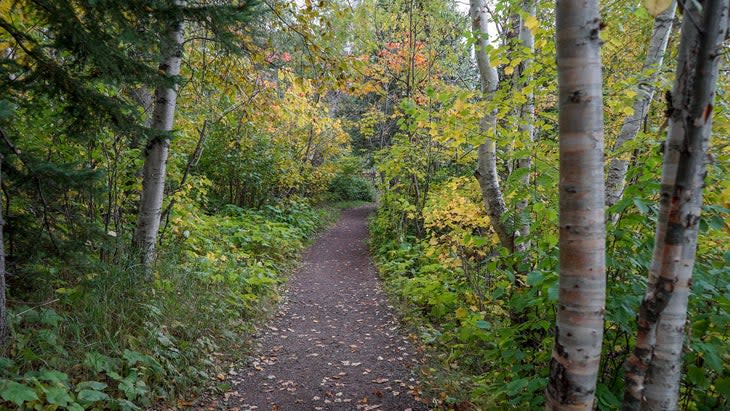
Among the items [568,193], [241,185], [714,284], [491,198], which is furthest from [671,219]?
[241,185]

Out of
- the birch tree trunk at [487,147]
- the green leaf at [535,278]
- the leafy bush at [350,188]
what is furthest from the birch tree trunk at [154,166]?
the leafy bush at [350,188]

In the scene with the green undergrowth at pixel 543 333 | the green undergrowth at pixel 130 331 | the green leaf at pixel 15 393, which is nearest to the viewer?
the green undergrowth at pixel 543 333

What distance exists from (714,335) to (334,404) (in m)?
3.31

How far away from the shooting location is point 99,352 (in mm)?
3576

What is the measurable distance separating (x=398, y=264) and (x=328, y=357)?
395 centimetres

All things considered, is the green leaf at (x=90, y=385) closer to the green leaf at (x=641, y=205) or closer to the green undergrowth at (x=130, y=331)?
the green undergrowth at (x=130, y=331)

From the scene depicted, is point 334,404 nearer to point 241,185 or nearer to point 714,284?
point 714,284

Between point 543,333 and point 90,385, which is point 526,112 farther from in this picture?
point 90,385

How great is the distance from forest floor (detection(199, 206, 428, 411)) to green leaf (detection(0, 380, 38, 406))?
1.71m

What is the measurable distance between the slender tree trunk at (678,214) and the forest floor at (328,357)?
286 cm

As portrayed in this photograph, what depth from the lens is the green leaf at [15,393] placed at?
2.44 meters

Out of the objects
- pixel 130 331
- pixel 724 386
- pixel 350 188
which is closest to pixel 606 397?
pixel 724 386

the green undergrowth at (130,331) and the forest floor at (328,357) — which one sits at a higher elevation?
the green undergrowth at (130,331)

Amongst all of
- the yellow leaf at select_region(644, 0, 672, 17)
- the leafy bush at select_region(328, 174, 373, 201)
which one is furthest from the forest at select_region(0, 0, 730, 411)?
the leafy bush at select_region(328, 174, 373, 201)
